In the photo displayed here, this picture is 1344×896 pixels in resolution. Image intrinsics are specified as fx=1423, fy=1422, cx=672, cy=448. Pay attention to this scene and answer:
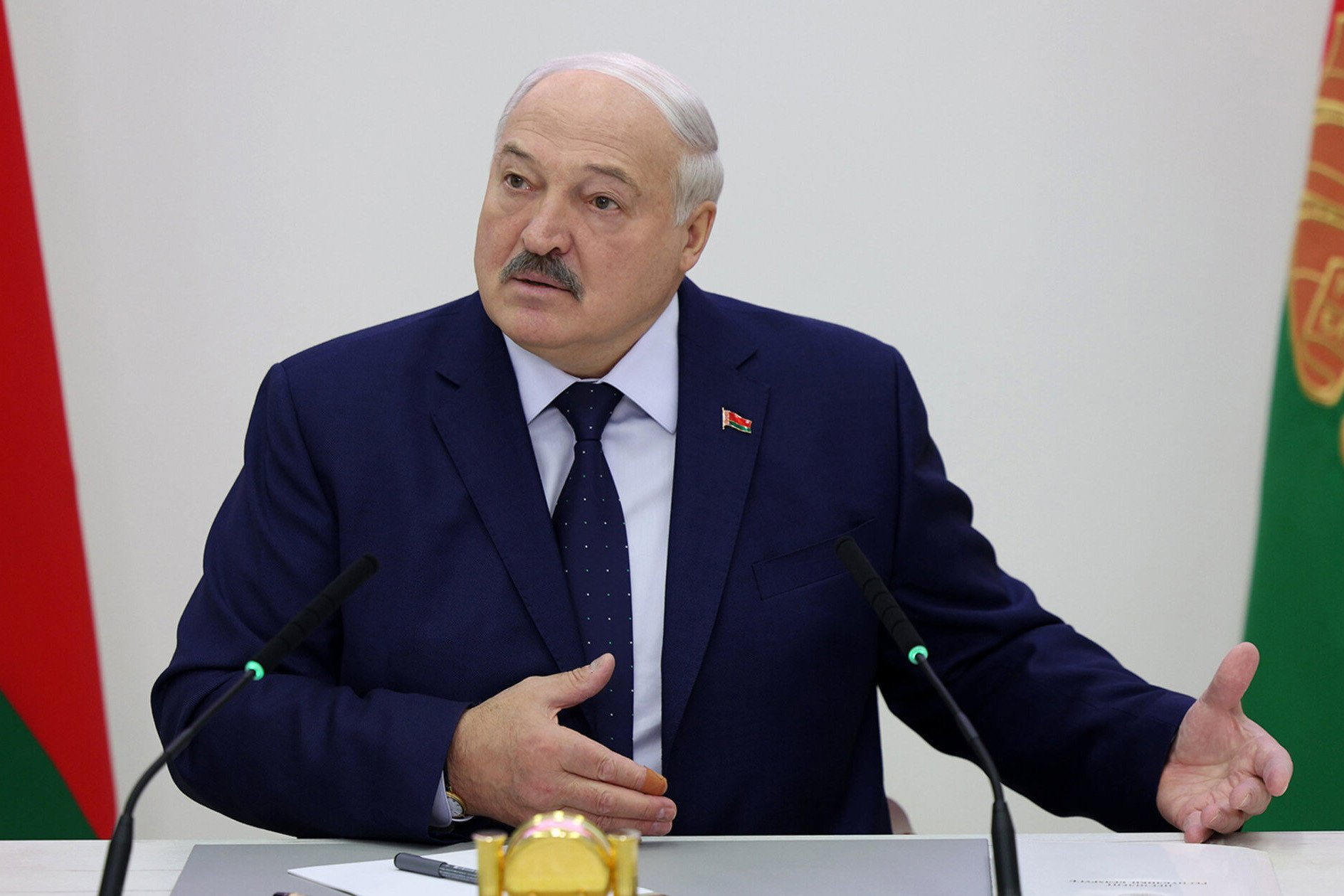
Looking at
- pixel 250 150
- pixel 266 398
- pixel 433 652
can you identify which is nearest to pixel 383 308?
pixel 250 150

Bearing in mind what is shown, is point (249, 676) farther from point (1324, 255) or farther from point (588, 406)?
point (1324, 255)

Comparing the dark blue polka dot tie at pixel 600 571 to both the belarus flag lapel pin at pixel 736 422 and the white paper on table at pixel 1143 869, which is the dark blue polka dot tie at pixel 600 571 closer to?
the belarus flag lapel pin at pixel 736 422

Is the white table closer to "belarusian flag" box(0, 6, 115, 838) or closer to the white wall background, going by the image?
"belarusian flag" box(0, 6, 115, 838)

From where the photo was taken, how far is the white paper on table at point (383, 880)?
1.26 metres

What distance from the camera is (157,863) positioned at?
1403 millimetres

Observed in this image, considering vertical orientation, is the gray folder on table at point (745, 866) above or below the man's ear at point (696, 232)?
below

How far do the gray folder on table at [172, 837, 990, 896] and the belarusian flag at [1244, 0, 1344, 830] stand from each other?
4.50ft

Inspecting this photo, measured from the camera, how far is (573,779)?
1431mm

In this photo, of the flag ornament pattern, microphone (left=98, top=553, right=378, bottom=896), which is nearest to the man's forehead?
microphone (left=98, top=553, right=378, bottom=896)

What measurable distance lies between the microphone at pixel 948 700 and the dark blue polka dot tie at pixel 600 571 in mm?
376

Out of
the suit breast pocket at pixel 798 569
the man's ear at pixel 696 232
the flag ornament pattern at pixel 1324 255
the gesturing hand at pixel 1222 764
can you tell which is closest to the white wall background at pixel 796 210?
the flag ornament pattern at pixel 1324 255

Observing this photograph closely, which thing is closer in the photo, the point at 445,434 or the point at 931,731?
the point at 445,434

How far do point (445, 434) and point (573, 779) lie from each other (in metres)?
0.51

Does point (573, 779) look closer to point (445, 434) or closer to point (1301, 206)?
point (445, 434)
